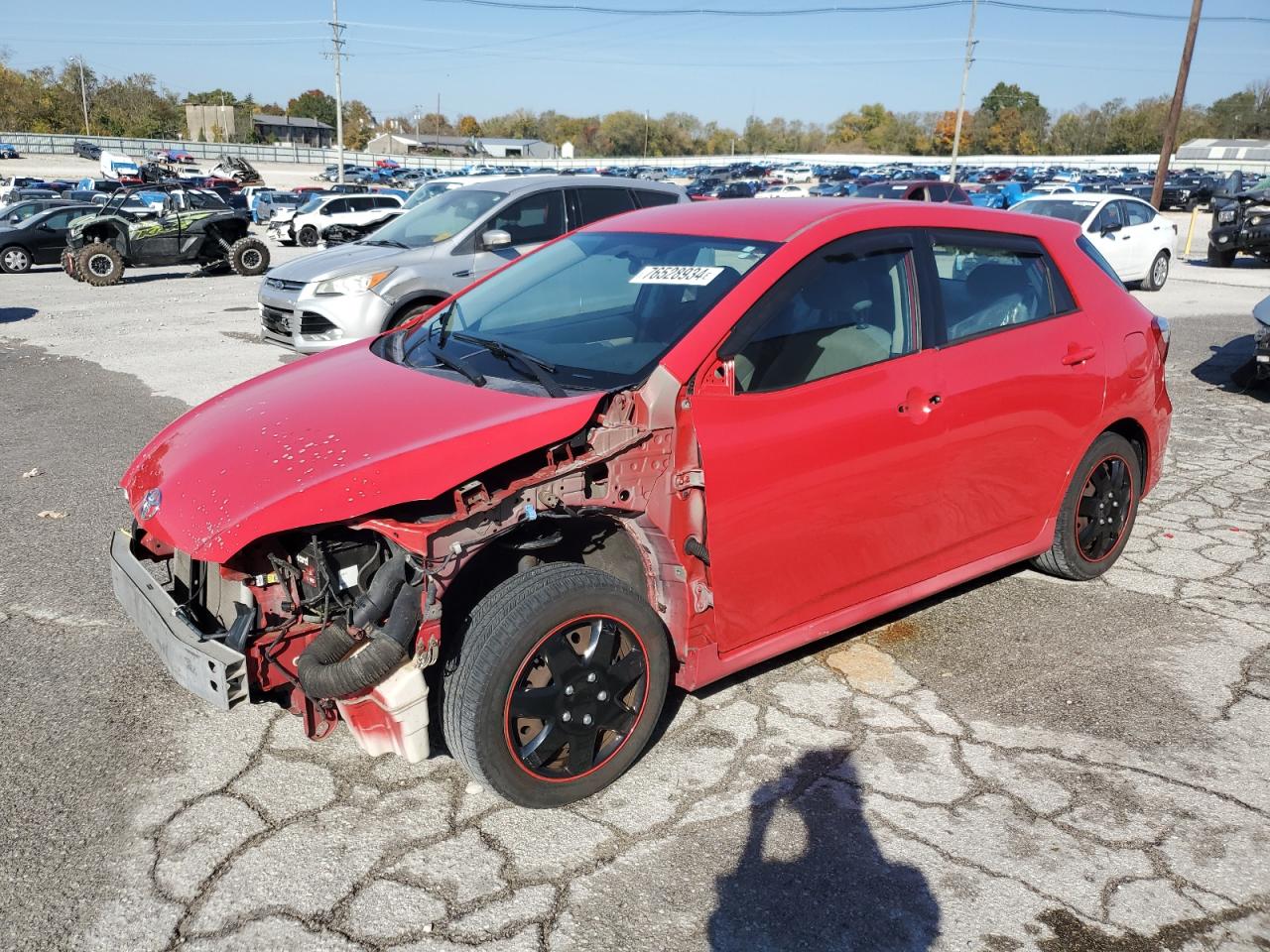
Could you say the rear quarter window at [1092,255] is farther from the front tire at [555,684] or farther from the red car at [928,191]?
the red car at [928,191]

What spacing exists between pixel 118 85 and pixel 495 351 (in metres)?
116

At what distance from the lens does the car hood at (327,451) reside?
2711mm

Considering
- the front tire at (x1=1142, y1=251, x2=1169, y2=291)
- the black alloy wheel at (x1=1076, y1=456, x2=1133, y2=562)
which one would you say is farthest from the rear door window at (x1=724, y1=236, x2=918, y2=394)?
the front tire at (x1=1142, y1=251, x2=1169, y2=291)

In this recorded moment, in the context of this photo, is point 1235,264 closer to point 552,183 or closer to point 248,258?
point 552,183

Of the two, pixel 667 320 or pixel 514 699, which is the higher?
pixel 667 320

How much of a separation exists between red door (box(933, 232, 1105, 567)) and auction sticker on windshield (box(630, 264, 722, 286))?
3.11 feet

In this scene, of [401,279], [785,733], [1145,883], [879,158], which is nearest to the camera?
[1145,883]

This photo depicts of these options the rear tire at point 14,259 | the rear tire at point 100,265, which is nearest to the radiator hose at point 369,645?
the rear tire at point 100,265

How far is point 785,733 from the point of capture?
357cm

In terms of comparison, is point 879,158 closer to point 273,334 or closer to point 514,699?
point 273,334

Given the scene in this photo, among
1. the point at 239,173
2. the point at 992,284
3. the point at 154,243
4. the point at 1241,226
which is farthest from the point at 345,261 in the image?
the point at 239,173

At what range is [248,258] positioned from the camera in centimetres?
1906

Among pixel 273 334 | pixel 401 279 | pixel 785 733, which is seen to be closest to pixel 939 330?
pixel 785 733

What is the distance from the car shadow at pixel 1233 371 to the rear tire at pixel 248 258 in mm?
15916
